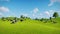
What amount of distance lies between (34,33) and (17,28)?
725 centimetres

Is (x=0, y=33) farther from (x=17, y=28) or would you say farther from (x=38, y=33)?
(x=38, y=33)

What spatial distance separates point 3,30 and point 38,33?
10.7 metres

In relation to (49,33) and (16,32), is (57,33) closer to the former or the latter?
(49,33)

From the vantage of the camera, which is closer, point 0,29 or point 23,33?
point 23,33

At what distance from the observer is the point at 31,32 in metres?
42.3

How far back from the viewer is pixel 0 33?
40500 millimetres

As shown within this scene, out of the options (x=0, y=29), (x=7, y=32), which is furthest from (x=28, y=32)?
(x=0, y=29)

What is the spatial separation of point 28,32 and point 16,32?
3513 millimetres

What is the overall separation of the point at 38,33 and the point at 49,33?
332cm

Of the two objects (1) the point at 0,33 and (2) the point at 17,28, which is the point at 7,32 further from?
(2) the point at 17,28

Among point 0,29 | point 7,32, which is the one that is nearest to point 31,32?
point 7,32

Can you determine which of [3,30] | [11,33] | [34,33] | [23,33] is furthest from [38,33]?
[3,30]

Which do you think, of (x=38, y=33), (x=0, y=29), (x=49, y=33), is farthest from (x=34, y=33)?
(x=0, y=29)

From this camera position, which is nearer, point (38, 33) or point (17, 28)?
point (38, 33)
